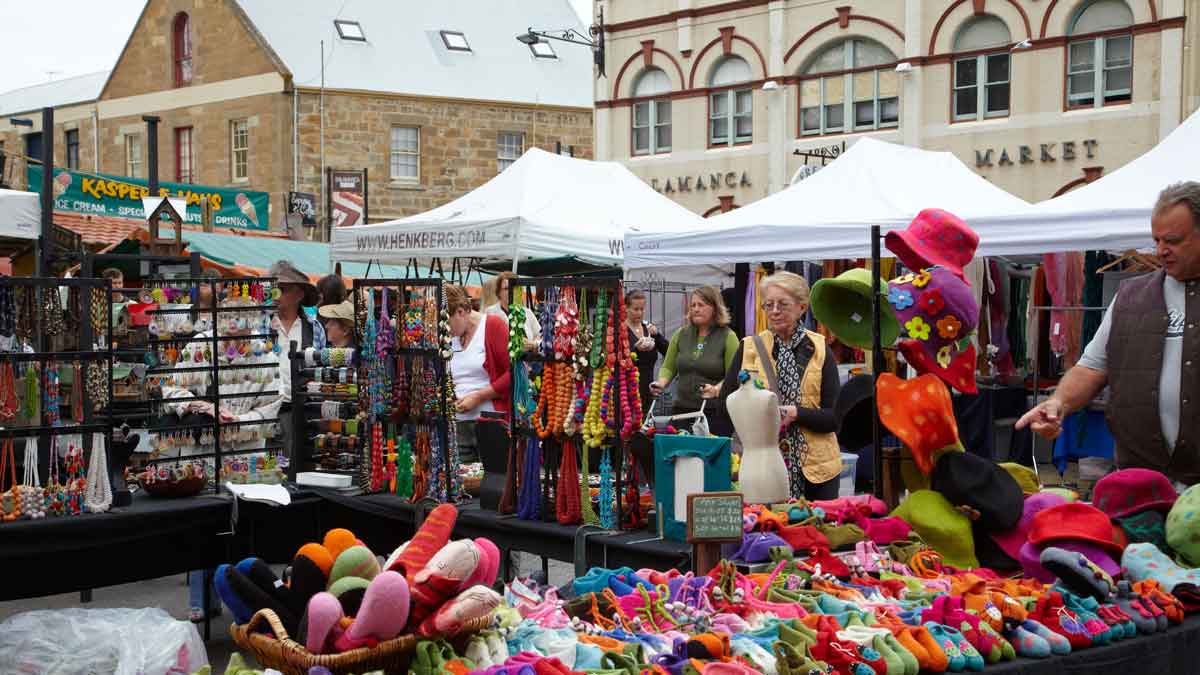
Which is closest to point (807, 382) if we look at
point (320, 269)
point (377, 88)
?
point (320, 269)

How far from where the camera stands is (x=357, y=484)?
18.7ft

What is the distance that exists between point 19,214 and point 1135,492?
676 centimetres

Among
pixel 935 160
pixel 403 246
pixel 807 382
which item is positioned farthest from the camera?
pixel 403 246

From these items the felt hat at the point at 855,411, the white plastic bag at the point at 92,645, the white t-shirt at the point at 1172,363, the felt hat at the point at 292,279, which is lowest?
the white plastic bag at the point at 92,645

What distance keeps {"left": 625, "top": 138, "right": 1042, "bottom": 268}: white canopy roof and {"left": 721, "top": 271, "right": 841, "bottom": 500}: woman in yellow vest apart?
301 centimetres

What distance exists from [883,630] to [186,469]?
3.29 metres

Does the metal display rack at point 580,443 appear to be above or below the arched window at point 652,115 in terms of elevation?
below

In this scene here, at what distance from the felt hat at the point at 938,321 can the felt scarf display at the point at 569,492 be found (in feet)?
5.06

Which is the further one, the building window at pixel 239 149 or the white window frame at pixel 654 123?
the building window at pixel 239 149

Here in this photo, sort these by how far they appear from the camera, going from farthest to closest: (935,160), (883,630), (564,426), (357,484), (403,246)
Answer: (403,246) → (935,160) → (357,484) → (564,426) → (883,630)

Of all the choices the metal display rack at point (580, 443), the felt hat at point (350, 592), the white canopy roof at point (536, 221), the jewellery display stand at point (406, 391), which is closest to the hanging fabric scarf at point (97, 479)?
the jewellery display stand at point (406, 391)

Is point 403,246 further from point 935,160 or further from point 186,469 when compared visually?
point 186,469

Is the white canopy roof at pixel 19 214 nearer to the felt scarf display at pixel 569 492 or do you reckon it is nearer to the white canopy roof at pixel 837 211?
the white canopy roof at pixel 837 211

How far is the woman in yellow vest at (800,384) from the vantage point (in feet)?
15.9
